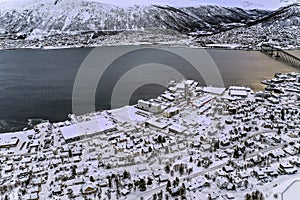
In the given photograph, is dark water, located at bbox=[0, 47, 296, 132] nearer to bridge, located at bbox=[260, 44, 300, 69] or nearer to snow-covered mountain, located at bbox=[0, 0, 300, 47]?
bridge, located at bbox=[260, 44, 300, 69]

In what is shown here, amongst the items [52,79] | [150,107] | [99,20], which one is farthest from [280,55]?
[99,20]

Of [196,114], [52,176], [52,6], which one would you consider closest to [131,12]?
[52,6]

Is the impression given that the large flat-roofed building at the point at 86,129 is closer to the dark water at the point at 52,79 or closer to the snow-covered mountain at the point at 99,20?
the dark water at the point at 52,79

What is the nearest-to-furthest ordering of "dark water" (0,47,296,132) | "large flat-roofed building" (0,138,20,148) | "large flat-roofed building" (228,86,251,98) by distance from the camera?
"large flat-roofed building" (0,138,20,148)
"dark water" (0,47,296,132)
"large flat-roofed building" (228,86,251,98)

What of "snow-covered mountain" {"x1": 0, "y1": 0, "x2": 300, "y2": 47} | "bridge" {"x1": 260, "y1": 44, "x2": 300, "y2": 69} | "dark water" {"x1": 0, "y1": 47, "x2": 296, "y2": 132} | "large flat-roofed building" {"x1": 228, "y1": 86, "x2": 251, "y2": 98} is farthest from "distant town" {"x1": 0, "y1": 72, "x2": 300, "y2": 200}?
"snow-covered mountain" {"x1": 0, "y1": 0, "x2": 300, "y2": 47}

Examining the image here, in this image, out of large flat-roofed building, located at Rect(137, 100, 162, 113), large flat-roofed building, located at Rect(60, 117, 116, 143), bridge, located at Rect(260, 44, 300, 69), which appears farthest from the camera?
bridge, located at Rect(260, 44, 300, 69)

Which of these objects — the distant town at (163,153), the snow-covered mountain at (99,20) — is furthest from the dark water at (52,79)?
the snow-covered mountain at (99,20)
